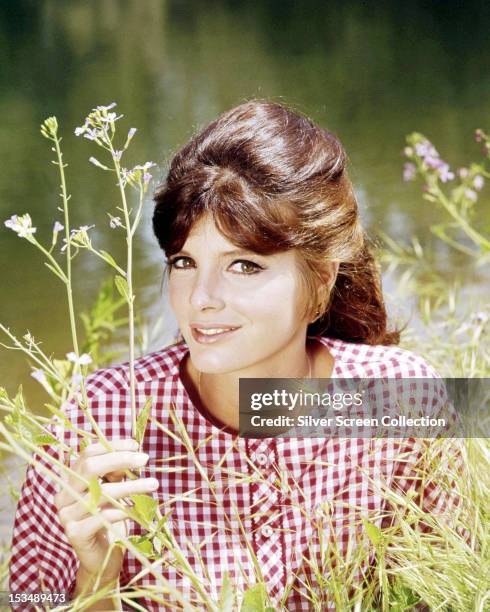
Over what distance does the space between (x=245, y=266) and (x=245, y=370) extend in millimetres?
147

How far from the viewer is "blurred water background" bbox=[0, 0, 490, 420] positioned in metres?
3.21

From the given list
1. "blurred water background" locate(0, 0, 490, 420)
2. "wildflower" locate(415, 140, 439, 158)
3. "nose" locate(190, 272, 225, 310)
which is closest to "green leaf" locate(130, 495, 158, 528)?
"nose" locate(190, 272, 225, 310)

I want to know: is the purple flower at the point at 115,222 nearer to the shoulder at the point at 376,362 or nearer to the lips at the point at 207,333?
the lips at the point at 207,333

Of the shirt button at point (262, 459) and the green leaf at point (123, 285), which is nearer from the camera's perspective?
the green leaf at point (123, 285)

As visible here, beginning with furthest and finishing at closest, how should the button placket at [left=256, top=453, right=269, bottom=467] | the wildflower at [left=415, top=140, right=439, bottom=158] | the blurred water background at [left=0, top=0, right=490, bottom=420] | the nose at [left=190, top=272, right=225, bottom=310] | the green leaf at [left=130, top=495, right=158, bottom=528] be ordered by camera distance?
the blurred water background at [left=0, top=0, right=490, bottom=420] → the wildflower at [left=415, top=140, right=439, bottom=158] → the button placket at [left=256, top=453, right=269, bottom=467] → the nose at [left=190, top=272, right=225, bottom=310] → the green leaf at [left=130, top=495, right=158, bottom=528]

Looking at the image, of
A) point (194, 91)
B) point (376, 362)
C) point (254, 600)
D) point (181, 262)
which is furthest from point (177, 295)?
point (194, 91)

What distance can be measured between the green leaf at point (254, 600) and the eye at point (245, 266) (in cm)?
42

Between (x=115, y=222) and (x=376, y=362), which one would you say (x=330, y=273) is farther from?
(x=115, y=222)

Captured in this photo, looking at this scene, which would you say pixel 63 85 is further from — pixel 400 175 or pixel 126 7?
pixel 126 7

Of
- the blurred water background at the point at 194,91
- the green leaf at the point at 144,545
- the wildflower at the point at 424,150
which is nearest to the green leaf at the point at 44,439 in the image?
the green leaf at the point at 144,545

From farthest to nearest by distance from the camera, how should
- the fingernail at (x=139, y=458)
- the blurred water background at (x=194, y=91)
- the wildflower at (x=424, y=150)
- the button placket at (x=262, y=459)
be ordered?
the blurred water background at (x=194, y=91) < the wildflower at (x=424, y=150) < the button placket at (x=262, y=459) < the fingernail at (x=139, y=458)

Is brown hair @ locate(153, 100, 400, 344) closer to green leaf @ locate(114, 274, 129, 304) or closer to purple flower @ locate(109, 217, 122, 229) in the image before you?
purple flower @ locate(109, 217, 122, 229)

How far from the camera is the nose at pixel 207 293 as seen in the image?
1093mm

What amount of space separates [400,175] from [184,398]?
283 centimetres
